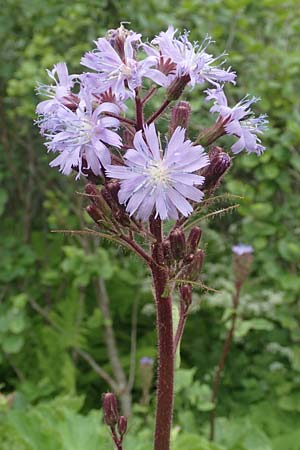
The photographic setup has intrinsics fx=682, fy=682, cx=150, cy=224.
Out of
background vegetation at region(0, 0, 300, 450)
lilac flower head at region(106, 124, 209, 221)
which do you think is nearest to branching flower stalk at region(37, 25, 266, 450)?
lilac flower head at region(106, 124, 209, 221)

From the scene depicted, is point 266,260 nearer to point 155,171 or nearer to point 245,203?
point 245,203

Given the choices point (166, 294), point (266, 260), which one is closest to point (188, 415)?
point (266, 260)

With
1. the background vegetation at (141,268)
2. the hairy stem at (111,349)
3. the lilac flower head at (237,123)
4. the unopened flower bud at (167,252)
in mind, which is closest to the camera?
the unopened flower bud at (167,252)

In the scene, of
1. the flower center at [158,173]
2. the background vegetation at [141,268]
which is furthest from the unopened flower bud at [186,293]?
the background vegetation at [141,268]

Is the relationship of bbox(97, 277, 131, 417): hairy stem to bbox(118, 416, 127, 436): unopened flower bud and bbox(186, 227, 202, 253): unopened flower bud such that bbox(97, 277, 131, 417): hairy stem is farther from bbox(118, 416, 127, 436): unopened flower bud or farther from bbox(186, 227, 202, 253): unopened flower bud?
bbox(186, 227, 202, 253): unopened flower bud

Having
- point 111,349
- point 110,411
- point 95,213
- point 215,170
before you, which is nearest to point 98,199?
point 95,213

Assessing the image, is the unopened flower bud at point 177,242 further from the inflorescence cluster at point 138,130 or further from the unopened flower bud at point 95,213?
the unopened flower bud at point 95,213
